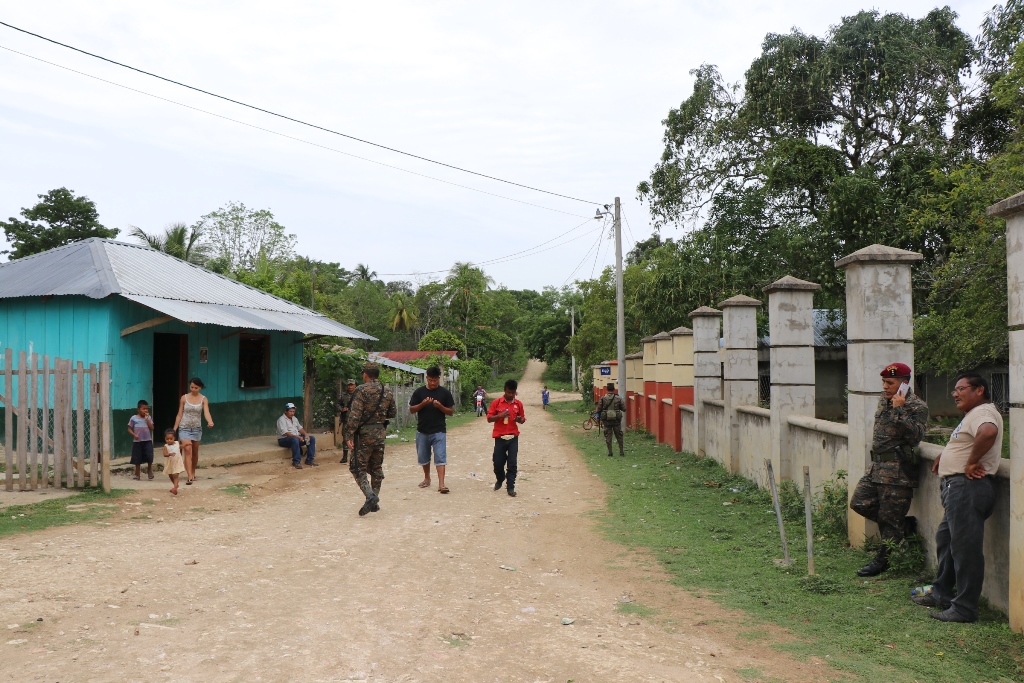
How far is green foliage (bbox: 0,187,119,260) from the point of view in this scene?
36.4 meters

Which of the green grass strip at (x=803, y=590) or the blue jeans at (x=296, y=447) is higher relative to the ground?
the blue jeans at (x=296, y=447)

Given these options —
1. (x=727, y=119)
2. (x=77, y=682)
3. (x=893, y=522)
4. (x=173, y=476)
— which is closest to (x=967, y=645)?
(x=893, y=522)

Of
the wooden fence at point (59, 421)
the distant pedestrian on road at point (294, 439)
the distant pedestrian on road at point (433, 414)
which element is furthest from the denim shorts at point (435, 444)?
the distant pedestrian on road at point (294, 439)

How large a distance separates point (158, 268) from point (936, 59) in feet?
56.9

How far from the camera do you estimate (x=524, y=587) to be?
6.09 meters

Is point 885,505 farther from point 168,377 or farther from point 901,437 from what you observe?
point 168,377

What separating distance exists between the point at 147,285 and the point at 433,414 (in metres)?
6.65

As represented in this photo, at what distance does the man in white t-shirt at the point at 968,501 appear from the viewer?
5.02 metres

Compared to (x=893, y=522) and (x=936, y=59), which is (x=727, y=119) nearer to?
(x=936, y=59)

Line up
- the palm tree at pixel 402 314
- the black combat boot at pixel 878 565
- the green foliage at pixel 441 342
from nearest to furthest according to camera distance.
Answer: the black combat boot at pixel 878 565, the green foliage at pixel 441 342, the palm tree at pixel 402 314

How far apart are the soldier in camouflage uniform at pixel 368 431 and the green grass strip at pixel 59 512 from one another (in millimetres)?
2747

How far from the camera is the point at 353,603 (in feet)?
18.0

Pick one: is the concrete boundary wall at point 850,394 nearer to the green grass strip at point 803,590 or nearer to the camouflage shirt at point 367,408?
the green grass strip at point 803,590

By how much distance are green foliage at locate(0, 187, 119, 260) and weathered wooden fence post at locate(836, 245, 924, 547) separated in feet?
119
